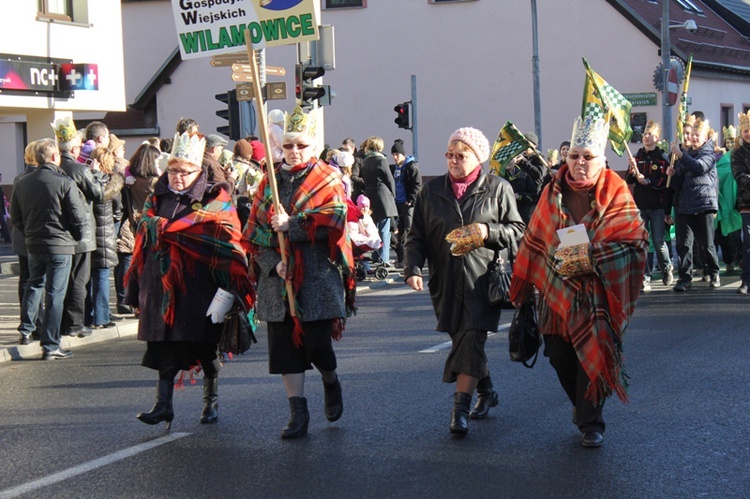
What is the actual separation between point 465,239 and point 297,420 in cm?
141

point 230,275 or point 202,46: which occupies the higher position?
point 202,46

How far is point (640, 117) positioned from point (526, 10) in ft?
14.7

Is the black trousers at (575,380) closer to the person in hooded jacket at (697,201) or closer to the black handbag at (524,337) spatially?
the black handbag at (524,337)

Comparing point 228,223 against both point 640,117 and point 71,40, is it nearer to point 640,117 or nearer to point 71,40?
point 71,40

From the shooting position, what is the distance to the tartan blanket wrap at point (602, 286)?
650cm

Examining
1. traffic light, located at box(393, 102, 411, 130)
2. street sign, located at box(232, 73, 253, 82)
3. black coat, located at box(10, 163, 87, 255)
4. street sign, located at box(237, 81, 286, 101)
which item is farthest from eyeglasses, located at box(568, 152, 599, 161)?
traffic light, located at box(393, 102, 411, 130)

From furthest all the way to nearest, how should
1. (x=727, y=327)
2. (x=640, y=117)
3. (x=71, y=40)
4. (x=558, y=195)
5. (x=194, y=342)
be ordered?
(x=640, y=117), (x=71, y=40), (x=727, y=327), (x=194, y=342), (x=558, y=195)

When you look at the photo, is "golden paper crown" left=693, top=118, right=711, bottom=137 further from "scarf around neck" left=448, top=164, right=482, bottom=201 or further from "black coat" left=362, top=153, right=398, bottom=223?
"scarf around neck" left=448, top=164, right=482, bottom=201

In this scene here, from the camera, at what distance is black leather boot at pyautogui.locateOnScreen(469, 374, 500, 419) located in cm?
736

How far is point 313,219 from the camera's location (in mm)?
6887

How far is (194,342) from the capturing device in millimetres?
7234

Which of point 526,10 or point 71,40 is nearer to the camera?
point 71,40

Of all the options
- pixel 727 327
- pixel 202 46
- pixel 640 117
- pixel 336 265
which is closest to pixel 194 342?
pixel 336 265

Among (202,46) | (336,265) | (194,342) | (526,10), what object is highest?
(526,10)
